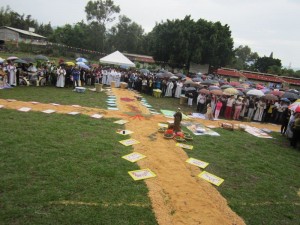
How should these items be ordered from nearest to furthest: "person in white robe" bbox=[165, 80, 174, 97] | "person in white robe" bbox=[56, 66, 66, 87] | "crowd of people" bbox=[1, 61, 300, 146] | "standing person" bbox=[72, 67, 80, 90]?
"crowd of people" bbox=[1, 61, 300, 146] → "person in white robe" bbox=[56, 66, 66, 87] → "standing person" bbox=[72, 67, 80, 90] → "person in white robe" bbox=[165, 80, 174, 97]

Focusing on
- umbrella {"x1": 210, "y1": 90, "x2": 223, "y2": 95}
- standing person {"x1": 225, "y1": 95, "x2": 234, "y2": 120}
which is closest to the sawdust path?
umbrella {"x1": 210, "y1": 90, "x2": 223, "y2": 95}

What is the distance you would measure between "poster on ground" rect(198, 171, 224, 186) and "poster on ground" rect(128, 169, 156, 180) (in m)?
1.51

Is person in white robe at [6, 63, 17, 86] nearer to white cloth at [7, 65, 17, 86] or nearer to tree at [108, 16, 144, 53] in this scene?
white cloth at [7, 65, 17, 86]

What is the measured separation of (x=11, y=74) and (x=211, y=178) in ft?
48.8

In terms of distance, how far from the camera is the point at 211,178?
760 centimetres

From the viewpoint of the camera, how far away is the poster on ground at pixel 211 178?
7395mm

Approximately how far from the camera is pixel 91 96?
17.5 m

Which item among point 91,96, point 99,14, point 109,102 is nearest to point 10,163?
point 109,102

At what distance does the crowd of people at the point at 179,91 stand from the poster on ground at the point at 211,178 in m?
8.01

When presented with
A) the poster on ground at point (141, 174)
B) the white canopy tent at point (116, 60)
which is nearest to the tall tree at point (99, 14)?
the white canopy tent at point (116, 60)

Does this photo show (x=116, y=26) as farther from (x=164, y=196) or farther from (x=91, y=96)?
(x=164, y=196)

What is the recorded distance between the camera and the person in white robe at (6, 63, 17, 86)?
16.6 metres

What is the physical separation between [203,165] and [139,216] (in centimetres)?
366

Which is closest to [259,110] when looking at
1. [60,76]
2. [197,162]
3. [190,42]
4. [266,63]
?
[197,162]
